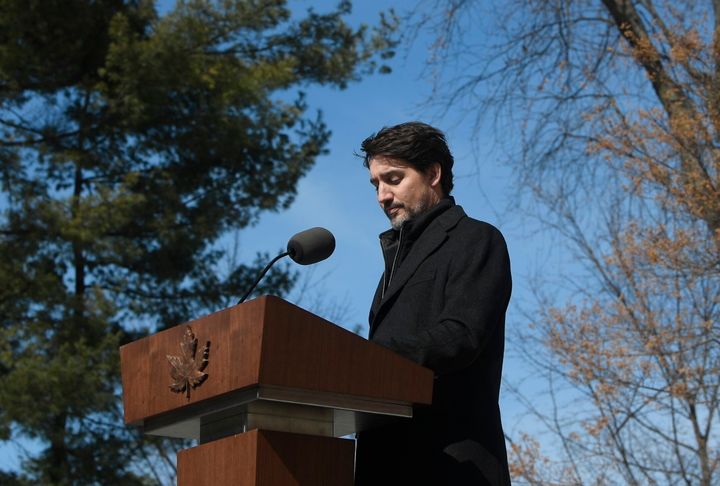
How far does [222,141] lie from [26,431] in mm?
3927

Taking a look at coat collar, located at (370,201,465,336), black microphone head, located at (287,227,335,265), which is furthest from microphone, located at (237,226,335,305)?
coat collar, located at (370,201,465,336)

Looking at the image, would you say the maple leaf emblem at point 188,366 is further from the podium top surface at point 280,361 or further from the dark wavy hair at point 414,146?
the dark wavy hair at point 414,146

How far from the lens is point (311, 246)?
270 cm

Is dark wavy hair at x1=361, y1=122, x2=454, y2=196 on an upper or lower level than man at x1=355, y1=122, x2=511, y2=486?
upper

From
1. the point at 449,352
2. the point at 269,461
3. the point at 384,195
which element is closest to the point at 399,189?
the point at 384,195

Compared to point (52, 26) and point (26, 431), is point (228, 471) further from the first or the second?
point (52, 26)

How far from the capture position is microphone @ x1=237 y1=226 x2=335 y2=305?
2.68m

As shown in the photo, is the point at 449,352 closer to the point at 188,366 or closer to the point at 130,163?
the point at 188,366

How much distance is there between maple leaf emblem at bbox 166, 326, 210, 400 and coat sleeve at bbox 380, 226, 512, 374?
406 millimetres

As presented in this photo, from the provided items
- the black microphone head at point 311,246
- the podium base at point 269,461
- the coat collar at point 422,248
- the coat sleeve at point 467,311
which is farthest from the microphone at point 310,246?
the podium base at point 269,461

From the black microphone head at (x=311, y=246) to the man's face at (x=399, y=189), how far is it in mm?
229

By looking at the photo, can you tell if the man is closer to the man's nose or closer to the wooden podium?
the man's nose

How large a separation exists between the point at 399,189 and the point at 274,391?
84 centimetres

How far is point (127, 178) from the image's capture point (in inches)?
500
